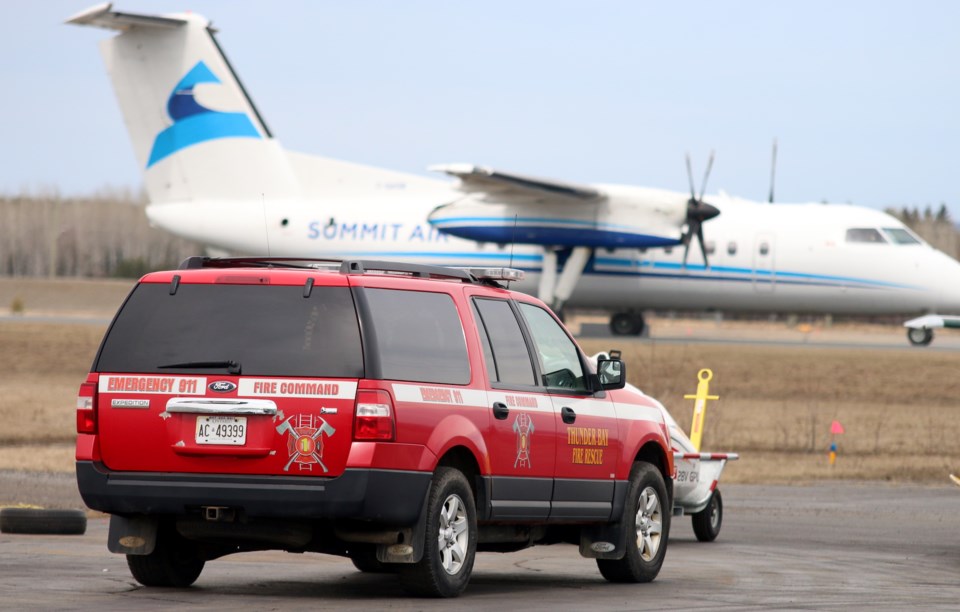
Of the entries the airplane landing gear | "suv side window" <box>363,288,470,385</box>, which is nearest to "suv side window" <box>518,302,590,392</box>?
"suv side window" <box>363,288,470,385</box>

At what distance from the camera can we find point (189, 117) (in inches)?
1702

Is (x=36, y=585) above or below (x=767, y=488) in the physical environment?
above

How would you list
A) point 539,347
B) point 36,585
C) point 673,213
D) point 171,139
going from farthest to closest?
point 171,139, point 673,213, point 539,347, point 36,585

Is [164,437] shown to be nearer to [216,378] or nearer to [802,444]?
[216,378]

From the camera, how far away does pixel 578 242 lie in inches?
1604

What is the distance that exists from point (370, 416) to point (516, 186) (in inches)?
1235

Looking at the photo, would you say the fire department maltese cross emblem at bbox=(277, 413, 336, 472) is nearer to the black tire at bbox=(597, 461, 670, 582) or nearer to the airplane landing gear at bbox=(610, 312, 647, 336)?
the black tire at bbox=(597, 461, 670, 582)

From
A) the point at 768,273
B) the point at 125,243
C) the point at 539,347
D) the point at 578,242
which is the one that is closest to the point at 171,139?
the point at 578,242

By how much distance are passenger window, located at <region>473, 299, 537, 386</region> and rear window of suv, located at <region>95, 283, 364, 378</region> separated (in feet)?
4.13

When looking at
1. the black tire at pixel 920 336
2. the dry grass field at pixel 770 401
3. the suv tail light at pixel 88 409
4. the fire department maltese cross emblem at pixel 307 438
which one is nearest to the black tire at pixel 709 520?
the fire department maltese cross emblem at pixel 307 438

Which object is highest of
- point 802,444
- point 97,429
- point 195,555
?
point 97,429

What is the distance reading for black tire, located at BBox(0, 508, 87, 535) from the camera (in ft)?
42.2

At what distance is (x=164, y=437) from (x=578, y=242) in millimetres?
32551

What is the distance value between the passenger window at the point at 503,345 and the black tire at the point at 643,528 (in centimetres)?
143
